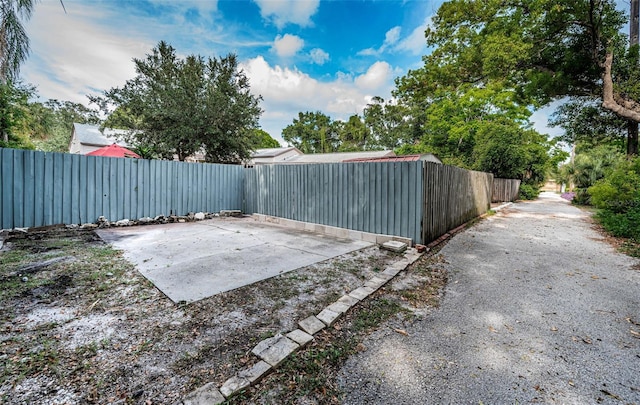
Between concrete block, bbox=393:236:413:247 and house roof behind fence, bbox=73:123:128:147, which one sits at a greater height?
house roof behind fence, bbox=73:123:128:147

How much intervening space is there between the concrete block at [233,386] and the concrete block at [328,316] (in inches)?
33.0

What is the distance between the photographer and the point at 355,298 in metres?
2.60

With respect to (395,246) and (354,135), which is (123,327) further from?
(354,135)

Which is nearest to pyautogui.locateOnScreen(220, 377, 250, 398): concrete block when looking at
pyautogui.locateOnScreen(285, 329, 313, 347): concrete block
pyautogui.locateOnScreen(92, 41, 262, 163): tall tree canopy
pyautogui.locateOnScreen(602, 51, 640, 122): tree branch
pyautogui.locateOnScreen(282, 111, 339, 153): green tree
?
pyautogui.locateOnScreen(285, 329, 313, 347): concrete block

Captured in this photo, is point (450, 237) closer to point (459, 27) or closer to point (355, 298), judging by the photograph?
point (355, 298)

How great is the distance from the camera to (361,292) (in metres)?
2.74

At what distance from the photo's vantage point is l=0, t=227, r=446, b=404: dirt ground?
1.44m

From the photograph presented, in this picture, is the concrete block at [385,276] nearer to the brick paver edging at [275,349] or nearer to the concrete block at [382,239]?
the brick paver edging at [275,349]

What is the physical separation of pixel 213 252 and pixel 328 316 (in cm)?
267

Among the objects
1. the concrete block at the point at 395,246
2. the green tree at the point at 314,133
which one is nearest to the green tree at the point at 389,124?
the green tree at the point at 314,133

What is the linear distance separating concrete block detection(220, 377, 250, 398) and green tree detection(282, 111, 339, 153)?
35.2 metres

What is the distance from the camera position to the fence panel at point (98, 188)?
505 centimetres

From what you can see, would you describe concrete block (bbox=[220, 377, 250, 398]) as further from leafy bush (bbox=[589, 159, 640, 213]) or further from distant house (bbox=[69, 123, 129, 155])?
distant house (bbox=[69, 123, 129, 155])

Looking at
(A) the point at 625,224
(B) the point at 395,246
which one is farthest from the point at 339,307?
(A) the point at 625,224
